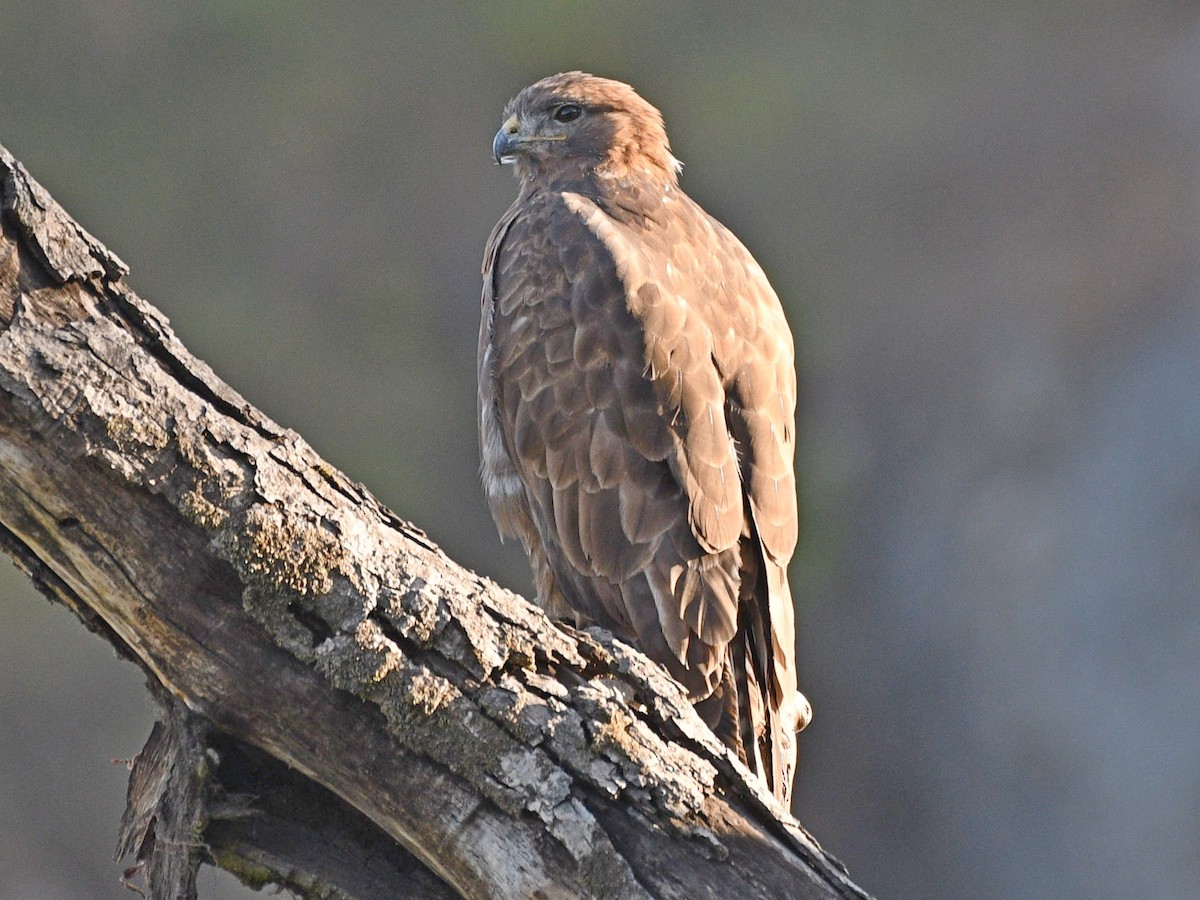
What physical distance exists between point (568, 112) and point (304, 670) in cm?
240

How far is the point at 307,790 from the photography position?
2.28 m

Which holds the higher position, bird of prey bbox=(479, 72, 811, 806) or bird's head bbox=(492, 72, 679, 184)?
bird's head bbox=(492, 72, 679, 184)

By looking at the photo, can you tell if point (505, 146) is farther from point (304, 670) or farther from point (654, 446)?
point (304, 670)

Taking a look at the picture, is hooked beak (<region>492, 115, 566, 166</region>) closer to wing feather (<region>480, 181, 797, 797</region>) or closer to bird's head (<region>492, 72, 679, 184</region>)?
bird's head (<region>492, 72, 679, 184</region>)

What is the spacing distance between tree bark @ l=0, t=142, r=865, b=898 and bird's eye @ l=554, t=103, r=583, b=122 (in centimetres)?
212

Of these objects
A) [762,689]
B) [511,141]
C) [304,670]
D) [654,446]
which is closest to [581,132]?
[511,141]

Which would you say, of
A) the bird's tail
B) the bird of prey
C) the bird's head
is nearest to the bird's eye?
the bird's head

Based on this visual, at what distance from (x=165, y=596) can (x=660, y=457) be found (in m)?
1.33

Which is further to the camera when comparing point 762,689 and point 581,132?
point 581,132

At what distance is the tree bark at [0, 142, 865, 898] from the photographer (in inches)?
78.5

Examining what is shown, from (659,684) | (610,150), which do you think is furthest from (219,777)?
(610,150)

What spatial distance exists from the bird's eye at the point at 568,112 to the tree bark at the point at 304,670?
6.96ft

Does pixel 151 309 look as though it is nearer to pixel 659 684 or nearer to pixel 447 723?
pixel 447 723

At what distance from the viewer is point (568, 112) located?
13.5 ft
